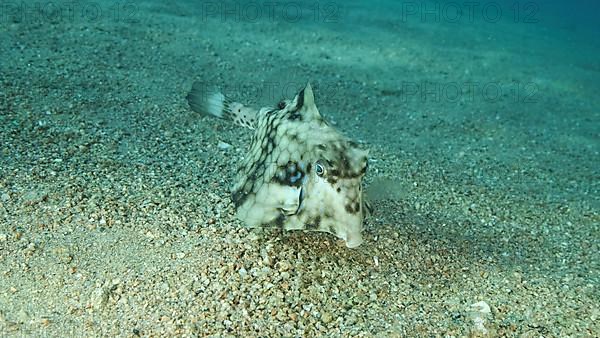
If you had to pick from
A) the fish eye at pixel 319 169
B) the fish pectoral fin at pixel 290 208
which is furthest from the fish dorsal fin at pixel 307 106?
the fish pectoral fin at pixel 290 208

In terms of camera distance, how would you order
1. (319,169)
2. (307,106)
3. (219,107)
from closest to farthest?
(319,169) → (307,106) → (219,107)

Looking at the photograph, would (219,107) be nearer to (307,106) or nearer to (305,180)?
(307,106)

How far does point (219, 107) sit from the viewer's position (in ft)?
15.0

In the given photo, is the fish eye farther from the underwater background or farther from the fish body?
the underwater background

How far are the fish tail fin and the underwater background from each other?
0.70ft

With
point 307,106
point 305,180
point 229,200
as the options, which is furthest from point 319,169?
point 229,200

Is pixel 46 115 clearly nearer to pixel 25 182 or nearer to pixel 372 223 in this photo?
pixel 25 182

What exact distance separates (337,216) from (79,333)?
1522 mm

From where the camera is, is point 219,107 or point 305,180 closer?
point 305,180

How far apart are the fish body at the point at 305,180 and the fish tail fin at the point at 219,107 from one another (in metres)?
1.03

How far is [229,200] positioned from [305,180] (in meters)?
0.87

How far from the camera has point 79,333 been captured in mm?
2424

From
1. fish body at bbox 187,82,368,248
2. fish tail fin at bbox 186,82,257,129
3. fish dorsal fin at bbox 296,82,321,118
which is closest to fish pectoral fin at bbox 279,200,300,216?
fish body at bbox 187,82,368,248

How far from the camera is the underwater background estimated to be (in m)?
2.72
